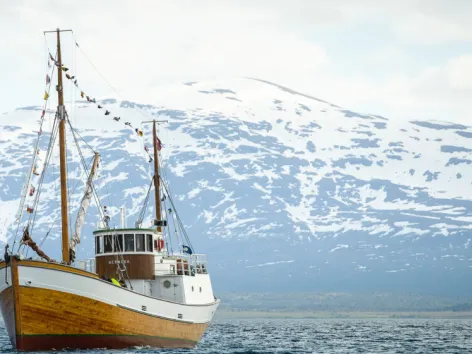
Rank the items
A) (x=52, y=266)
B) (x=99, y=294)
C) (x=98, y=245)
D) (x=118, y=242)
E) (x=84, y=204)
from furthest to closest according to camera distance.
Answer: (x=84, y=204) < (x=98, y=245) < (x=118, y=242) < (x=99, y=294) < (x=52, y=266)

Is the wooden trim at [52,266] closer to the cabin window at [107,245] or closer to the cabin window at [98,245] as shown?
the cabin window at [107,245]

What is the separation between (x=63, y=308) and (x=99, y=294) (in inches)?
99.0

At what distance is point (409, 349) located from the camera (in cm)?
9169

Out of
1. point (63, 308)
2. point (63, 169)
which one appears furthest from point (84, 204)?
point (63, 308)

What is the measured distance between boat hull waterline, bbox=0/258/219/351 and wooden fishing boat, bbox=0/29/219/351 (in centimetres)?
6

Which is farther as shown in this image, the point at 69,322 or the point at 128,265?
the point at 128,265

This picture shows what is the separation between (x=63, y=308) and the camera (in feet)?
231

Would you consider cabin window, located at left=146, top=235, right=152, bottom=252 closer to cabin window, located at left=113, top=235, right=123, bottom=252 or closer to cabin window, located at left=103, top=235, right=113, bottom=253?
cabin window, located at left=113, top=235, right=123, bottom=252

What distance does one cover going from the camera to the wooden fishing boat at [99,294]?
70.1 m

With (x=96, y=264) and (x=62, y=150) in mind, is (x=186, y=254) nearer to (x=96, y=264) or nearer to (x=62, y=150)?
(x=96, y=264)

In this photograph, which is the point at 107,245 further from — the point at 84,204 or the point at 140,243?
the point at 84,204

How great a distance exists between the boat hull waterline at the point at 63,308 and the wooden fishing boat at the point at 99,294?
0.06m

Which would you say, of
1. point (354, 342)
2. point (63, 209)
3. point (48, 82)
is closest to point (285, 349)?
point (354, 342)

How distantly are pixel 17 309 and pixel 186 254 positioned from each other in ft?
72.2
